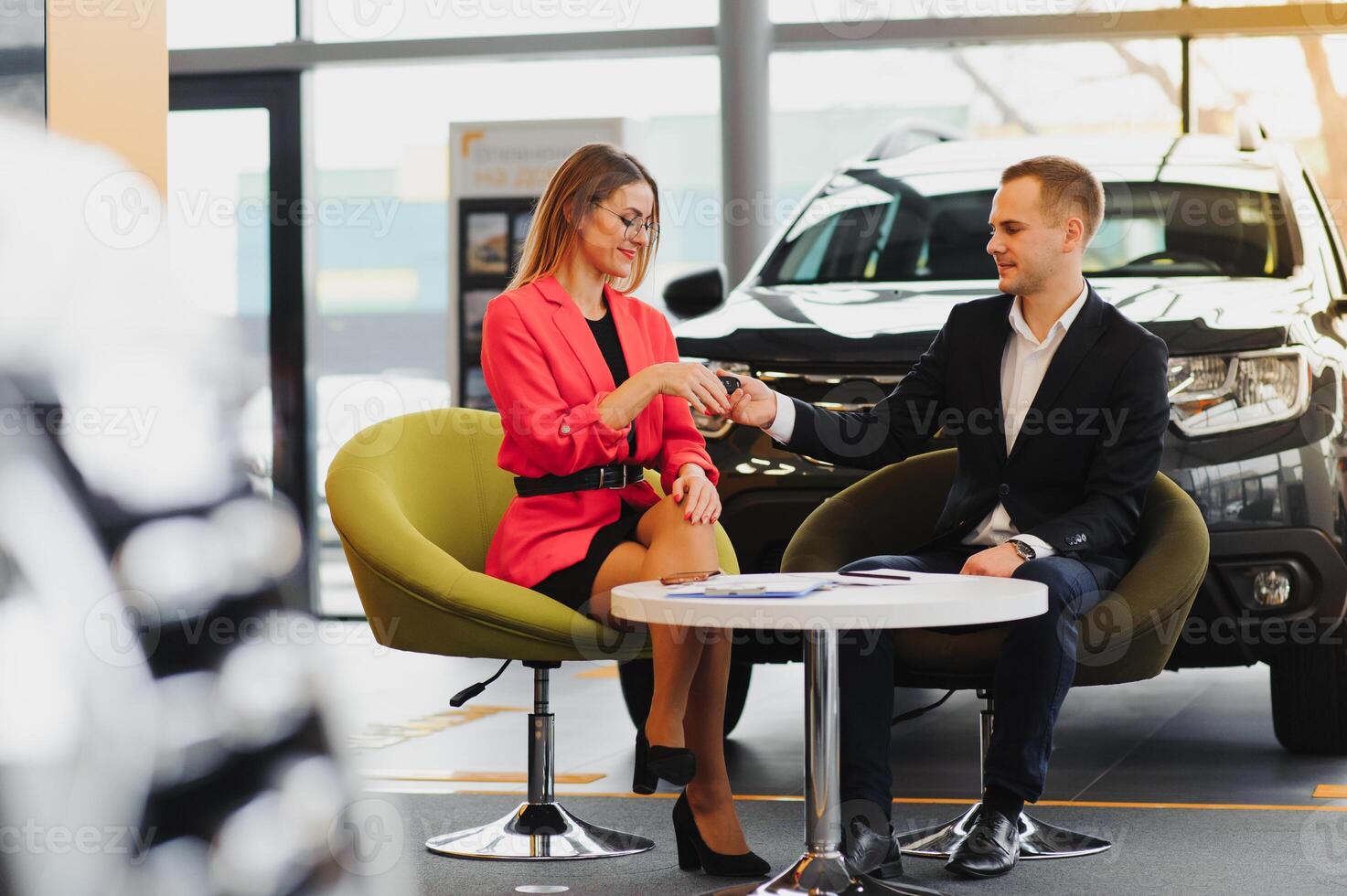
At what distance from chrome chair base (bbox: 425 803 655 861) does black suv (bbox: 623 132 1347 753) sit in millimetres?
487

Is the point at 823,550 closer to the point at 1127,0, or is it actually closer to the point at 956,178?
the point at 956,178

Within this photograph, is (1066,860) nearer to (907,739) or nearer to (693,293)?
(907,739)

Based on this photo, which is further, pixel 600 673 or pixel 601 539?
pixel 600 673

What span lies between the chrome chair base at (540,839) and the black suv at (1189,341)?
1.60 ft

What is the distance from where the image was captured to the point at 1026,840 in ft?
9.95

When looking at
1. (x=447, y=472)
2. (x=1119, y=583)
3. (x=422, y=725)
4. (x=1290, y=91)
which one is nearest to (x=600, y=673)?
(x=422, y=725)

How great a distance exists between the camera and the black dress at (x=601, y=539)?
290 cm

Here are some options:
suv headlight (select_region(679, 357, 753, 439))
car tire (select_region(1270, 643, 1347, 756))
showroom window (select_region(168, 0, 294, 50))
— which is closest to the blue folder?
suv headlight (select_region(679, 357, 753, 439))

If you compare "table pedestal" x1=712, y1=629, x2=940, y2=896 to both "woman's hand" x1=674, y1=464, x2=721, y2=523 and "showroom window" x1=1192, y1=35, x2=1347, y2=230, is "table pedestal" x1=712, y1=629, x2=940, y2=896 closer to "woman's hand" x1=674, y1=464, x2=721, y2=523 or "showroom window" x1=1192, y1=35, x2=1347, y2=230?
"woman's hand" x1=674, y1=464, x2=721, y2=523

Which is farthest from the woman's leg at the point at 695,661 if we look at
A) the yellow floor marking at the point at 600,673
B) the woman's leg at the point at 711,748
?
the yellow floor marking at the point at 600,673

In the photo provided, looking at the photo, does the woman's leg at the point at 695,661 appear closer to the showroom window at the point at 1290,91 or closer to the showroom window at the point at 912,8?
the showroom window at the point at 912,8

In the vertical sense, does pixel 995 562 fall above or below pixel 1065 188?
below

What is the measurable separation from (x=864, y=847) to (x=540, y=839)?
2.33 ft

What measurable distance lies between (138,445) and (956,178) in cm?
372
